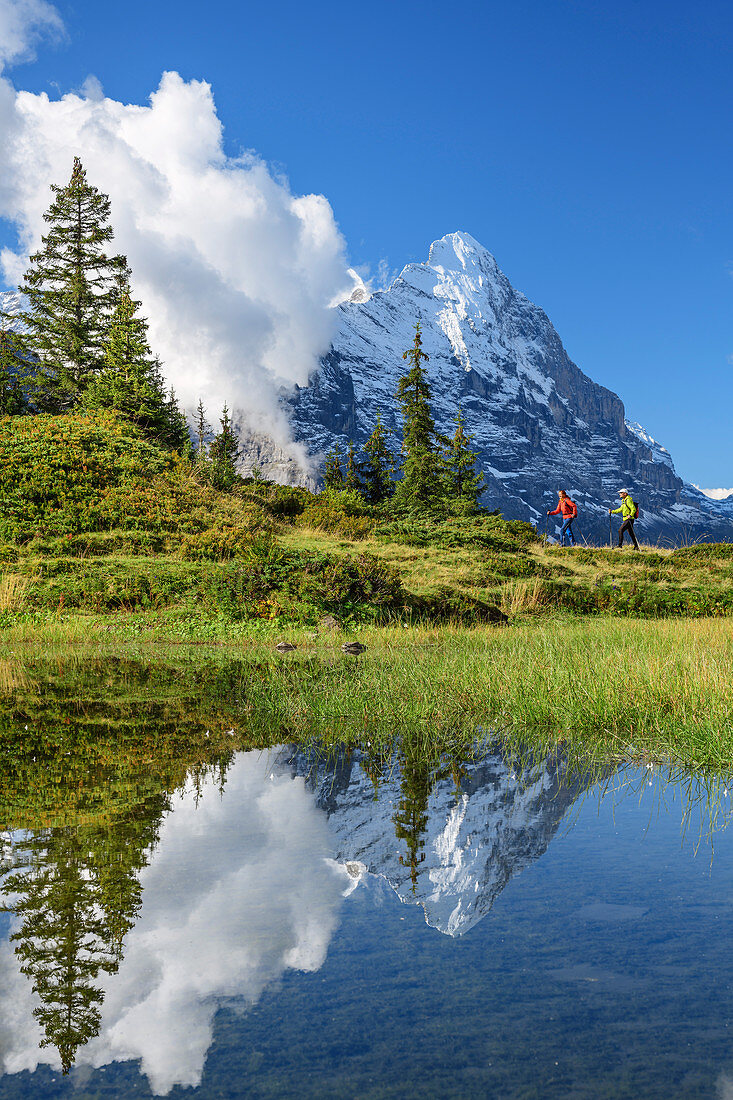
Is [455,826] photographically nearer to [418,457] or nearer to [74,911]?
[74,911]

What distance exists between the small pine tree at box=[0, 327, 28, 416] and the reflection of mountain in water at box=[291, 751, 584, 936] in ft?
132

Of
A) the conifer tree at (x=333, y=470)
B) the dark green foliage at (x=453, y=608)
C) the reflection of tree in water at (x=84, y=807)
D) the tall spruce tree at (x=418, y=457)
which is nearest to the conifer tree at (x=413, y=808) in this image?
the reflection of tree in water at (x=84, y=807)

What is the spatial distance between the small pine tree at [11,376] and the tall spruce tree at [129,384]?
5.44 metres

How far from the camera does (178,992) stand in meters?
3.01

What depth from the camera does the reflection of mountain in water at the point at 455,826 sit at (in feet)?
13.5

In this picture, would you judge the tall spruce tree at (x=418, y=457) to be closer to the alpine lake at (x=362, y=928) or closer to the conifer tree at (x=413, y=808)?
the conifer tree at (x=413, y=808)

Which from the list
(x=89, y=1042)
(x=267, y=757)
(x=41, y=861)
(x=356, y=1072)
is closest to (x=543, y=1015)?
(x=356, y=1072)

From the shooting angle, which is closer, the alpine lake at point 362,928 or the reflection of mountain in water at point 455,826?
the alpine lake at point 362,928

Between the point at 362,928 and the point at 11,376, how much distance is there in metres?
48.3

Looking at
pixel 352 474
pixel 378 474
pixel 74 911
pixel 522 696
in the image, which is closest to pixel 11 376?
pixel 352 474

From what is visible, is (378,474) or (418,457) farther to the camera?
(378,474)

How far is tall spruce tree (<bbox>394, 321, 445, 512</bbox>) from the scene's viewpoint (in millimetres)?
44906

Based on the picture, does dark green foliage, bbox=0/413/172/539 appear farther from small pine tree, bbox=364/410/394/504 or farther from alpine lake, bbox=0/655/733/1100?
small pine tree, bbox=364/410/394/504

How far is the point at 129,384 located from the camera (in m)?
36.3
